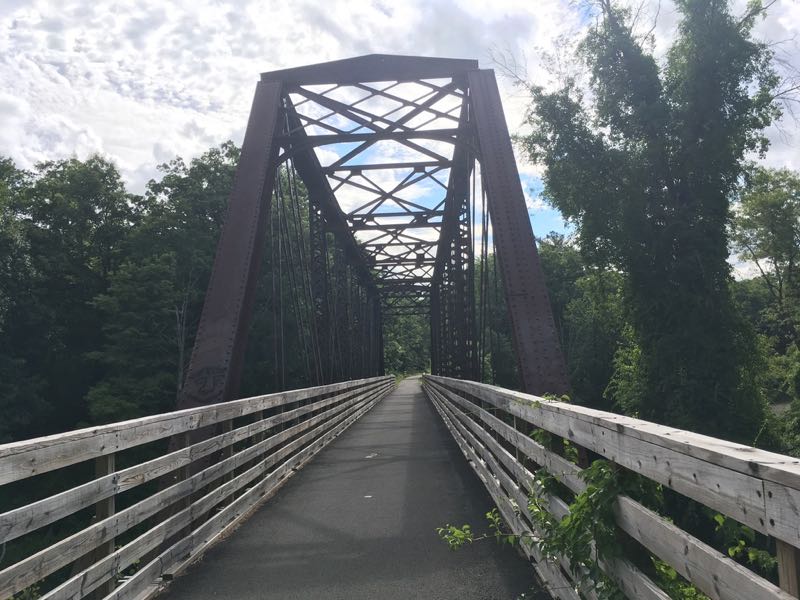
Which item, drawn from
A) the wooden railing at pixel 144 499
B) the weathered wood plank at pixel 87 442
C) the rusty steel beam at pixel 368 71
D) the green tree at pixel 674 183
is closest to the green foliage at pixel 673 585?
the wooden railing at pixel 144 499

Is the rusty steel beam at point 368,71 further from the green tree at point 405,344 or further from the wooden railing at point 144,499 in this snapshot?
the green tree at point 405,344

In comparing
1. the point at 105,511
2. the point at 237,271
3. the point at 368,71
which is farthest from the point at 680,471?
the point at 368,71

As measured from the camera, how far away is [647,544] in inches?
80.0

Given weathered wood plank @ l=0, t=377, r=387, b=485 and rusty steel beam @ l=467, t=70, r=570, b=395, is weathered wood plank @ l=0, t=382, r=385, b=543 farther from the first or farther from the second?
rusty steel beam @ l=467, t=70, r=570, b=395

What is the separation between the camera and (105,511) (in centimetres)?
306

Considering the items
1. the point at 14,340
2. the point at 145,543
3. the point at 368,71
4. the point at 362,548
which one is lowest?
the point at 362,548

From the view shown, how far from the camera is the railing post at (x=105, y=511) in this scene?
297cm

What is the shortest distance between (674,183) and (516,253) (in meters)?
14.4

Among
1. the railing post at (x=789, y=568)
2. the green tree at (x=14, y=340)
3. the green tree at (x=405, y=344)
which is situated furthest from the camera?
the green tree at (x=405, y=344)

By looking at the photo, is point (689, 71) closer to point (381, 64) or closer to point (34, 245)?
point (381, 64)

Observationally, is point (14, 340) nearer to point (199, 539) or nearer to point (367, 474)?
point (367, 474)

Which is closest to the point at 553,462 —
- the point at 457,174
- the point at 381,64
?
the point at 381,64

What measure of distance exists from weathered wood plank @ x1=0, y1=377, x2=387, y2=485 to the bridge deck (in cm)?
93

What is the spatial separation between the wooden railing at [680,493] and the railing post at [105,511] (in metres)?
2.17
